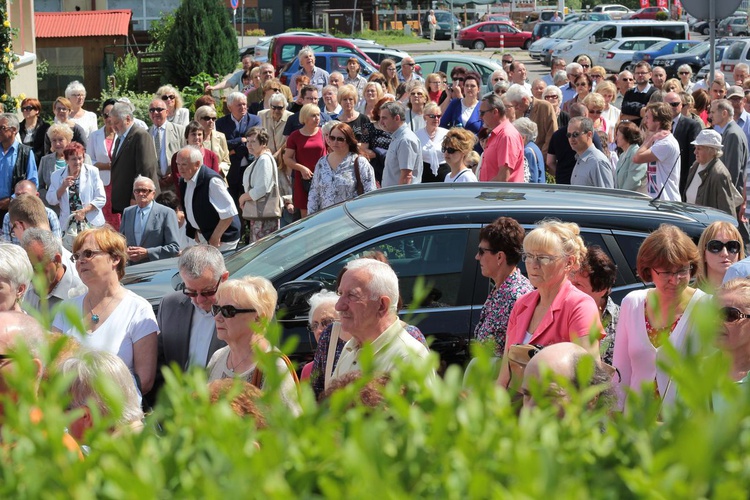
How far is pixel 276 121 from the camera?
498 inches

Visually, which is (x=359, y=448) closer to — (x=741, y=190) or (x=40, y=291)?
(x=40, y=291)

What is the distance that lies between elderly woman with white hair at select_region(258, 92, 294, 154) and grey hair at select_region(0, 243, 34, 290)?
24.1 feet

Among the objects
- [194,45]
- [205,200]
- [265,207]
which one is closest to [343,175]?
[265,207]

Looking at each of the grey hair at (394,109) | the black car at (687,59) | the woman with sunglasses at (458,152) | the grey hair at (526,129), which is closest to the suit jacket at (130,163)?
the grey hair at (394,109)

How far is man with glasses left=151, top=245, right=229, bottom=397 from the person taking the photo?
18.1 ft

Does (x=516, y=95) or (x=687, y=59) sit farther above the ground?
(x=687, y=59)

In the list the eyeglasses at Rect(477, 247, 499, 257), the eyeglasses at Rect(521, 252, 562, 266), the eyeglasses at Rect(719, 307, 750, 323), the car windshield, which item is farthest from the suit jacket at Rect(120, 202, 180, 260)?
the eyeglasses at Rect(719, 307, 750, 323)

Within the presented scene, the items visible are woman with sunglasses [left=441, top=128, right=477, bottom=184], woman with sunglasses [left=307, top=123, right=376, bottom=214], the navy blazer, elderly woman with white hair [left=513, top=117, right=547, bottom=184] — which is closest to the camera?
woman with sunglasses [left=441, top=128, right=477, bottom=184]

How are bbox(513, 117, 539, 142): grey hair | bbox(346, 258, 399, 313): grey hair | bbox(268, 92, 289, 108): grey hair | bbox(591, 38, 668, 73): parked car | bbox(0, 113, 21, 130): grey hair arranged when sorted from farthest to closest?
bbox(591, 38, 668, 73): parked car
bbox(268, 92, 289, 108): grey hair
bbox(0, 113, 21, 130): grey hair
bbox(513, 117, 539, 142): grey hair
bbox(346, 258, 399, 313): grey hair

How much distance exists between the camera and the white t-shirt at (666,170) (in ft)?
31.9

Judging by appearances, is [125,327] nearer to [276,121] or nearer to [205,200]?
[205,200]

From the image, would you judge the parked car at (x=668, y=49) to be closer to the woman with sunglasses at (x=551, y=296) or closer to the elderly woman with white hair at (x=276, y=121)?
the elderly woman with white hair at (x=276, y=121)

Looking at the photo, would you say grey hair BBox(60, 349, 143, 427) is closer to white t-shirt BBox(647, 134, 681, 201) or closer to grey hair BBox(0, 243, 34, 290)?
grey hair BBox(0, 243, 34, 290)

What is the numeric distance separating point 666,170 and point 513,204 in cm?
384
